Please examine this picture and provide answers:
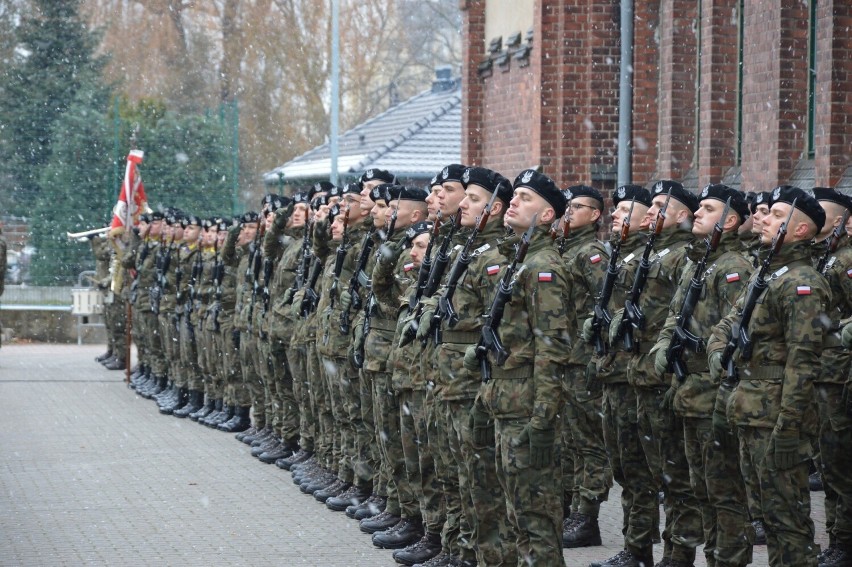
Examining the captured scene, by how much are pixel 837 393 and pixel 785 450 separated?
1.67 metres

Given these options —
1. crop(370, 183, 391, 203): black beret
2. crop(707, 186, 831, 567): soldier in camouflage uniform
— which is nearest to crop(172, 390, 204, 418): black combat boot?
crop(370, 183, 391, 203): black beret

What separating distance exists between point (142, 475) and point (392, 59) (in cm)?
3911

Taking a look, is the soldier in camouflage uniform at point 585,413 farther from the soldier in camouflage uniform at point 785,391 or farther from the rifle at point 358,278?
the soldier in camouflage uniform at point 785,391

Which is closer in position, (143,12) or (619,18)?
(619,18)

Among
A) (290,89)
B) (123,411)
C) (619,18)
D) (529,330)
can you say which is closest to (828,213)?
(529,330)

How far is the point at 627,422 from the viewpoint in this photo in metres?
8.54

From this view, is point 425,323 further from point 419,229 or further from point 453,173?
point 419,229

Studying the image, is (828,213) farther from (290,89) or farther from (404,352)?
(290,89)

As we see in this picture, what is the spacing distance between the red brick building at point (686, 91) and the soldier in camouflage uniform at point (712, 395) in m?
4.91

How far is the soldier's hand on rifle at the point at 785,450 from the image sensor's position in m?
6.97

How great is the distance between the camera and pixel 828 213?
8523 mm

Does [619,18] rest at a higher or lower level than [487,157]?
higher

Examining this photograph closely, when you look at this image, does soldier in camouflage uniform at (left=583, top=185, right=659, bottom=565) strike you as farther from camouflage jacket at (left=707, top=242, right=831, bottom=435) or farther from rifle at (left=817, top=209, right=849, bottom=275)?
camouflage jacket at (left=707, top=242, right=831, bottom=435)

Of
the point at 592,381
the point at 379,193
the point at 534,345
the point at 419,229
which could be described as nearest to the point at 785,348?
the point at 534,345
